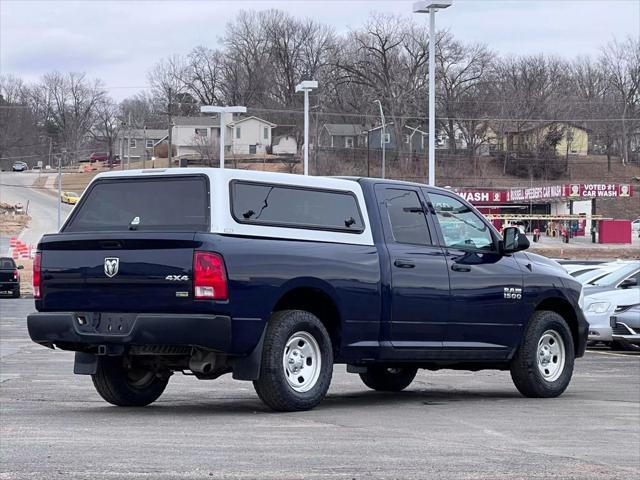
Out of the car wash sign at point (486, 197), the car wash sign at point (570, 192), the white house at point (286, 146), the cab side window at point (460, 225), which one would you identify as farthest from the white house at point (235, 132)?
the cab side window at point (460, 225)

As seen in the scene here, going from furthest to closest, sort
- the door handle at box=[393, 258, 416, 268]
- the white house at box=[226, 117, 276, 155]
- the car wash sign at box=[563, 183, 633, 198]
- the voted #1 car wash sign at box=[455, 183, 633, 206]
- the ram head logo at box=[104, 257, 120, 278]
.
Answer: the white house at box=[226, 117, 276, 155]
the voted #1 car wash sign at box=[455, 183, 633, 206]
the car wash sign at box=[563, 183, 633, 198]
the door handle at box=[393, 258, 416, 268]
the ram head logo at box=[104, 257, 120, 278]

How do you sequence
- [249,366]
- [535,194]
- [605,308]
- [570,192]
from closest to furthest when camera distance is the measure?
[249,366] → [605,308] → [570,192] → [535,194]

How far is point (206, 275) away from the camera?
923 cm

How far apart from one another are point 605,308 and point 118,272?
13530 millimetres

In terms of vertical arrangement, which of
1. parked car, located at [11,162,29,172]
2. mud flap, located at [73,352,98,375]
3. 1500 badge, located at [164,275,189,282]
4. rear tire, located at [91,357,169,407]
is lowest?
rear tire, located at [91,357,169,407]

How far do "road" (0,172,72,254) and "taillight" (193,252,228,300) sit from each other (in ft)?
211

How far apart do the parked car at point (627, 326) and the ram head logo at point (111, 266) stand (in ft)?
41.7

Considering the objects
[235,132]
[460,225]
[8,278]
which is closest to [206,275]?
[460,225]

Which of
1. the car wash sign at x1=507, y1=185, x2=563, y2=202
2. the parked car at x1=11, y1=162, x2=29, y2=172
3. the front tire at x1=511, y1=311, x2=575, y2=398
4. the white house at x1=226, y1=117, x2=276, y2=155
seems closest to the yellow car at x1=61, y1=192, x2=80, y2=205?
the white house at x1=226, y1=117, x2=276, y2=155

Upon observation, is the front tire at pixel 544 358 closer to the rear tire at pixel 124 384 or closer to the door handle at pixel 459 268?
the door handle at pixel 459 268

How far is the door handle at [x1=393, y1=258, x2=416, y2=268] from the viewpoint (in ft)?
35.7

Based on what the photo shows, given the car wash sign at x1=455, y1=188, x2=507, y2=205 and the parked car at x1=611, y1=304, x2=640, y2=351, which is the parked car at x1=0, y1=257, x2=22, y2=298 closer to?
the parked car at x1=611, y1=304, x2=640, y2=351

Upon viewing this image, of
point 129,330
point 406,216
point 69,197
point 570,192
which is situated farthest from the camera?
point 69,197

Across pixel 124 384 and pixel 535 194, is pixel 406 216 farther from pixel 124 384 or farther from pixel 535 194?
pixel 535 194
